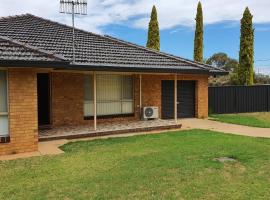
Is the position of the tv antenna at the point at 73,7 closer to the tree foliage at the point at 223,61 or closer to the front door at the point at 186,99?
the front door at the point at 186,99

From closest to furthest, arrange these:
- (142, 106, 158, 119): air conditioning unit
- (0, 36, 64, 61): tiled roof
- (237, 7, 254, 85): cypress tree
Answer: (0, 36, 64, 61): tiled roof, (142, 106, 158, 119): air conditioning unit, (237, 7, 254, 85): cypress tree

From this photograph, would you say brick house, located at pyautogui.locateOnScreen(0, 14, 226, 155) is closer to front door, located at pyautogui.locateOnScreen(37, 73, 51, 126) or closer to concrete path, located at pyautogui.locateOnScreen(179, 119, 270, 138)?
front door, located at pyautogui.locateOnScreen(37, 73, 51, 126)

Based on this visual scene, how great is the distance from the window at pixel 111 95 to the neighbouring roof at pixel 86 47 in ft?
4.09

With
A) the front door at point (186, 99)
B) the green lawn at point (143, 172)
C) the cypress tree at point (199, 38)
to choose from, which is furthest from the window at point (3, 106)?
the cypress tree at point (199, 38)

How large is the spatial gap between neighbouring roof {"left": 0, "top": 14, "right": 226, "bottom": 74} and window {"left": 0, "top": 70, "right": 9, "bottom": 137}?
1276 mm

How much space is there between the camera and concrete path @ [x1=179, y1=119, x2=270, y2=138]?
12586 mm

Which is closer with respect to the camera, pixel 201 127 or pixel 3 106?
pixel 3 106

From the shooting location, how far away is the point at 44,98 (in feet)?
43.3

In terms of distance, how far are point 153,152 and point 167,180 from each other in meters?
2.52

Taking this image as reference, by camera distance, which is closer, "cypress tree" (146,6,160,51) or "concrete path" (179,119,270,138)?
"concrete path" (179,119,270,138)

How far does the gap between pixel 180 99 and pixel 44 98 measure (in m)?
7.34

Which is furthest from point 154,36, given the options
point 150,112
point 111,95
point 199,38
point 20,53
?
point 20,53

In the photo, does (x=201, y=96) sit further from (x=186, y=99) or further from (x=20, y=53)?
(x=20, y=53)

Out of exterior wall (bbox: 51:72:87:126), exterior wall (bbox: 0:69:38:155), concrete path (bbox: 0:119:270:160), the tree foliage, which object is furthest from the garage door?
the tree foliage
